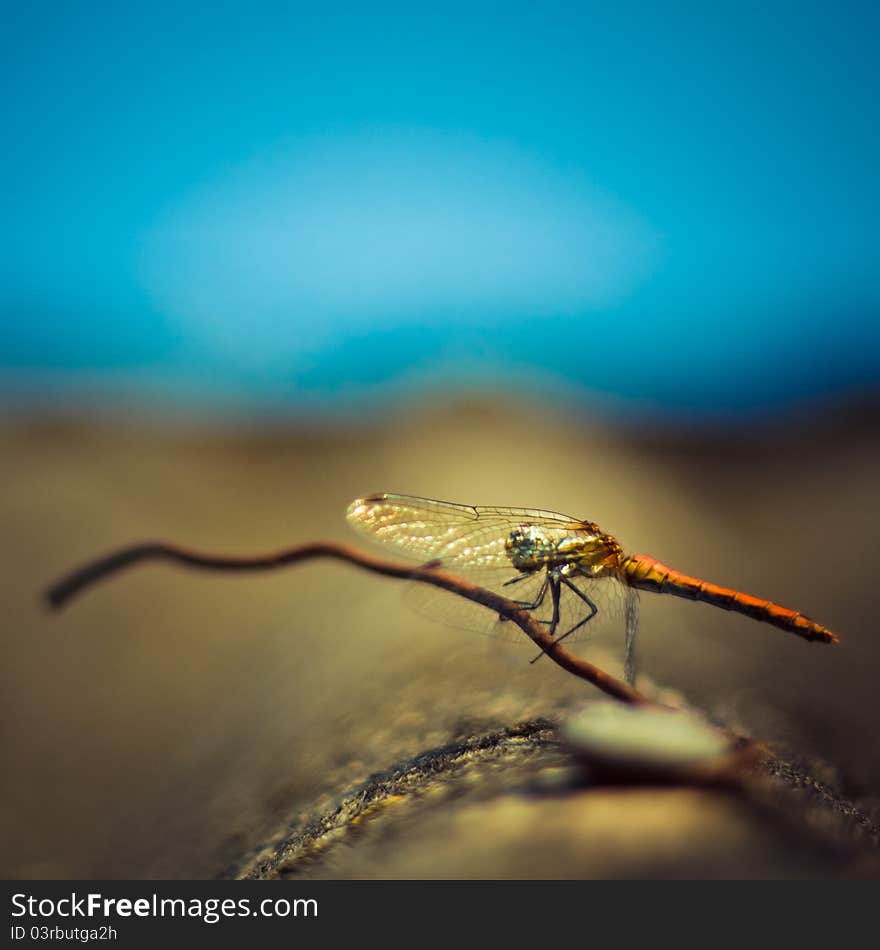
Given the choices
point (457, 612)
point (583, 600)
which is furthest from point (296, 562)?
point (583, 600)

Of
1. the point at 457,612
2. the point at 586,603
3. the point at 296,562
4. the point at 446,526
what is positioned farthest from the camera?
the point at 446,526

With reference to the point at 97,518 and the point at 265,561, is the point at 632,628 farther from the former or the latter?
the point at 97,518

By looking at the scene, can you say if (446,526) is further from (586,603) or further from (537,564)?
(586,603)

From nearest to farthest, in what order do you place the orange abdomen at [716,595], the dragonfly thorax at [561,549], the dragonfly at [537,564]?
Result: the orange abdomen at [716,595] < the dragonfly at [537,564] < the dragonfly thorax at [561,549]

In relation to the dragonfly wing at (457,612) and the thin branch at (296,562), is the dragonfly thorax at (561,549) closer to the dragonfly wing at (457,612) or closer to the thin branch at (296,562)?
the dragonfly wing at (457,612)

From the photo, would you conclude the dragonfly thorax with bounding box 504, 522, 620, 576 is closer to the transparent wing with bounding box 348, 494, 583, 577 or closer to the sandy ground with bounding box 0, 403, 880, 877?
the transparent wing with bounding box 348, 494, 583, 577

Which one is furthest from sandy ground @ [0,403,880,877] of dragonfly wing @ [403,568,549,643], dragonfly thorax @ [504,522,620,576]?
dragonfly thorax @ [504,522,620,576]

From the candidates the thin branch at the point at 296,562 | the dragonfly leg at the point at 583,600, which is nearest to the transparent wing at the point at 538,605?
the dragonfly leg at the point at 583,600

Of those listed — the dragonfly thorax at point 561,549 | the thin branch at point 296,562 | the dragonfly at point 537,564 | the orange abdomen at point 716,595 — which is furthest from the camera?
the dragonfly thorax at point 561,549
